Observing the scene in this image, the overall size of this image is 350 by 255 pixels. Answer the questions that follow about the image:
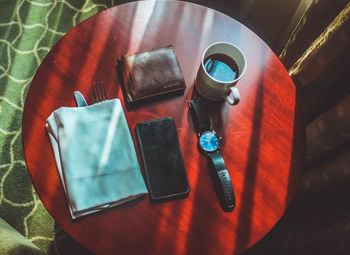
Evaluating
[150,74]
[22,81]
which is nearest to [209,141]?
[150,74]

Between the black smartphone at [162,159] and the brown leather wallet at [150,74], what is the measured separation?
3.1 inches

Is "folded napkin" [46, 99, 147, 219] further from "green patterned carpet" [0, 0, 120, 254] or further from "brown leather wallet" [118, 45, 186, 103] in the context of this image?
"green patterned carpet" [0, 0, 120, 254]

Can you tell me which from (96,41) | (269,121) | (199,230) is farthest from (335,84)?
(96,41)

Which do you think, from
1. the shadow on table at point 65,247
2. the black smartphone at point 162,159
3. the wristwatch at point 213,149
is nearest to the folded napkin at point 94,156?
the black smartphone at point 162,159

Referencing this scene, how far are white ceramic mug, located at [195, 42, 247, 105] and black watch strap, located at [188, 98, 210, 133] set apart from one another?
0.15 feet

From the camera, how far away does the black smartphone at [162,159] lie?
0.72 meters

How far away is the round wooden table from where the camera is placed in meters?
0.70

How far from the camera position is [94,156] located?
72cm

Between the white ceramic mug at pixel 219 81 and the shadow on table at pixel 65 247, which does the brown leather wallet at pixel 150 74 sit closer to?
the white ceramic mug at pixel 219 81

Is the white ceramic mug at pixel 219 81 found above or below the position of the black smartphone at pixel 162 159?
above

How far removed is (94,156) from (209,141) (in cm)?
30

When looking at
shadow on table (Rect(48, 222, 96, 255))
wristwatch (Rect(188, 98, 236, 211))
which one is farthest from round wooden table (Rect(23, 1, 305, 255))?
shadow on table (Rect(48, 222, 96, 255))

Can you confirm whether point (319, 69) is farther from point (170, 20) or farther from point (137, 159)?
point (137, 159)

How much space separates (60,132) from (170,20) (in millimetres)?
462
